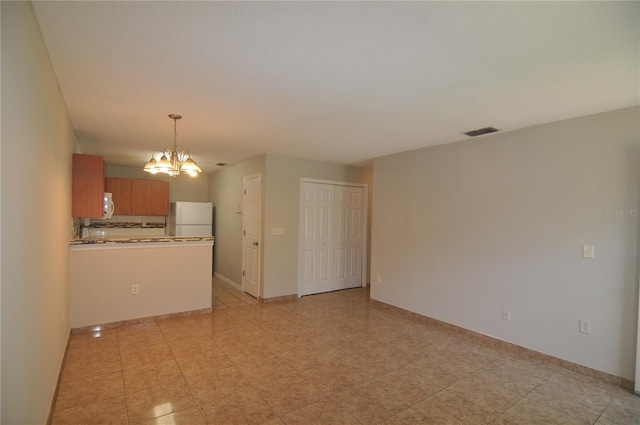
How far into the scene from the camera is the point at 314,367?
294 centimetres

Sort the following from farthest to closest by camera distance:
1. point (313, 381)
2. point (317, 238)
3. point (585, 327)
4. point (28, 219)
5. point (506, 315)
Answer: point (317, 238) → point (506, 315) → point (585, 327) → point (313, 381) → point (28, 219)

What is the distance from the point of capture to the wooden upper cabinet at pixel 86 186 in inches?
139

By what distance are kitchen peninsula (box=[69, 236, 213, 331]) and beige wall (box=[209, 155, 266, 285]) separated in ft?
5.02

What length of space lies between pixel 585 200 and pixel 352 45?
2724 millimetres

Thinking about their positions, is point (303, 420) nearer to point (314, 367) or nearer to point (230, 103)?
point (314, 367)

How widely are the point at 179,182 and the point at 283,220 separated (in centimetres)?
357

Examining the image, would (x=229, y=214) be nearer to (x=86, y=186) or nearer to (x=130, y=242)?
(x=130, y=242)

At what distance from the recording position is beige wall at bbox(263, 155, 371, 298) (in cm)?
509

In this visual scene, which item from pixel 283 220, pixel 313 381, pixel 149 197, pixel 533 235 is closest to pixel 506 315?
pixel 533 235

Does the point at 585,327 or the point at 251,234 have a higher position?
the point at 251,234

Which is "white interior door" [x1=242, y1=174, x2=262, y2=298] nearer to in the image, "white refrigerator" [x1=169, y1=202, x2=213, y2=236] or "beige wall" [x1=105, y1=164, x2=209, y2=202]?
"white refrigerator" [x1=169, y1=202, x2=213, y2=236]

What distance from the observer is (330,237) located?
5887mm

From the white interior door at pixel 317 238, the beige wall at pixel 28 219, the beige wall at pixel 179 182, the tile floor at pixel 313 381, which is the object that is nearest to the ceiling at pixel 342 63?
the beige wall at pixel 28 219

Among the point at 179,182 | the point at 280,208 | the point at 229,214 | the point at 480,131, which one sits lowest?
the point at 229,214
